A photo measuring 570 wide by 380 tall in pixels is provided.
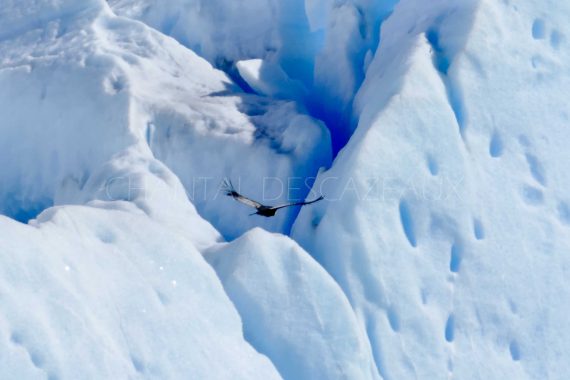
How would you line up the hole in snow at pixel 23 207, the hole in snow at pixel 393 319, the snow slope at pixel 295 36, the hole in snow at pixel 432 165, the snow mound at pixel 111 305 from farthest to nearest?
the snow slope at pixel 295 36
the hole in snow at pixel 23 207
the hole in snow at pixel 432 165
the hole in snow at pixel 393 319
the snow mound at pixel 111 305

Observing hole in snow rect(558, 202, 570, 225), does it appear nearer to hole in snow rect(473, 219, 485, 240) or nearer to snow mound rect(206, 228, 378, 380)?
hole in snow rect(473, 219, 485, 240)

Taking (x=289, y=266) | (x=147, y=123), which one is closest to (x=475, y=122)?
(x=289, y=266)

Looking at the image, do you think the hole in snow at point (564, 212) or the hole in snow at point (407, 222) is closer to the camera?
the hole in snow at point (407, 222)

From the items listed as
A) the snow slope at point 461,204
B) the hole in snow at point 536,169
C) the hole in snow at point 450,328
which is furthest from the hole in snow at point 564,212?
the hole in snow at point 450,328

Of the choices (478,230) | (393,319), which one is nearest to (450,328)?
(393,319)

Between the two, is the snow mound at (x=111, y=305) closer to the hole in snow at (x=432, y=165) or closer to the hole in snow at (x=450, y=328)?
the hole in snow at (x=450, y=328)

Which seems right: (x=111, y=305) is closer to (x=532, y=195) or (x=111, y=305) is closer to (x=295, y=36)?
(x=532, y=195)

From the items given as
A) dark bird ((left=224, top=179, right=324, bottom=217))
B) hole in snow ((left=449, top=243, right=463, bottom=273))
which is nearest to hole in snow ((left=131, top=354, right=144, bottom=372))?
dark bird ((left=224, top=179, right=324, bottom=217))
